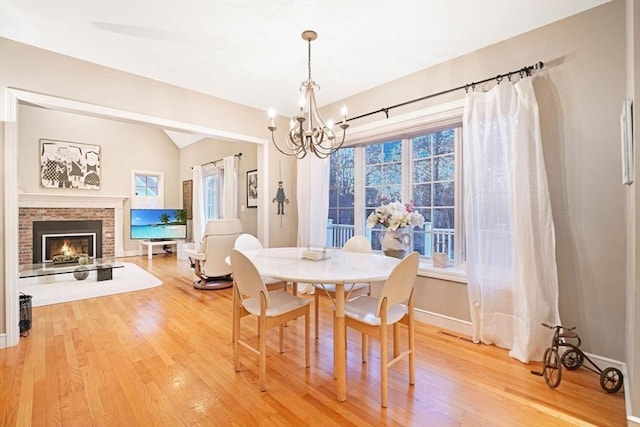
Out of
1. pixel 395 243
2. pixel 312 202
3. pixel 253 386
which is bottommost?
pixel 253 386

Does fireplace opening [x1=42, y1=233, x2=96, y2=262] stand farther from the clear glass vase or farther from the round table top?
the clear glass vase

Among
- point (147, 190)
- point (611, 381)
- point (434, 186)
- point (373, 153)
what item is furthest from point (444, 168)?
point (147, 190)

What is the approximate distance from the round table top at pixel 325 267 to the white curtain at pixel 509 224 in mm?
925

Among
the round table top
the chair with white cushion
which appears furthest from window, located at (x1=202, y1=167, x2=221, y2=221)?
the round table top

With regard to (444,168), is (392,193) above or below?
below

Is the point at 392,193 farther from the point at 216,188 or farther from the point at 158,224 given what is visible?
the point at 158,224

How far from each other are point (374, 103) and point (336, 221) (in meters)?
1.61

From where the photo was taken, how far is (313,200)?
13.0 ft

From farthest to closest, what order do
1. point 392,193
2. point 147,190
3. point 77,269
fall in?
1. point 147,190
2. point 77,269
3. point 392,193

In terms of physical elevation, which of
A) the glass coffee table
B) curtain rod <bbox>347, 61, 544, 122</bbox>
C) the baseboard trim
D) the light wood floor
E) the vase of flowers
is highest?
curtain rod <bbox>347, 61, 544, 122</bbox>

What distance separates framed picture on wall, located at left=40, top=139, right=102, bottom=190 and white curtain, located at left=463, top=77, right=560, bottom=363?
7589 millimetres

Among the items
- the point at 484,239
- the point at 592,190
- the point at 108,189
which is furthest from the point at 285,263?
the point at 108,189

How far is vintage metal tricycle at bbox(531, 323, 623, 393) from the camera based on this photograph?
1.81 meters

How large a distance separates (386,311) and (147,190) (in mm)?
7697
